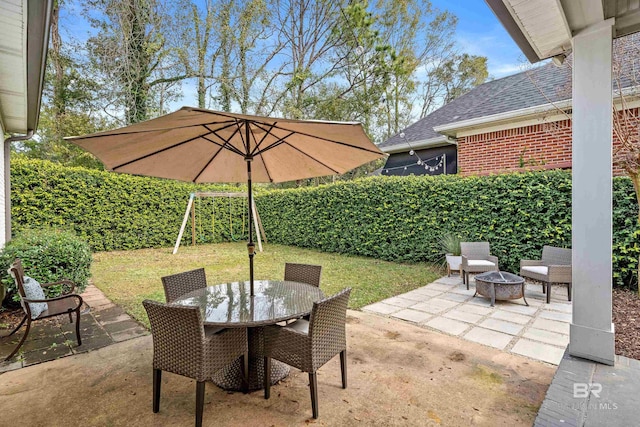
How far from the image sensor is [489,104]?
27.3ft

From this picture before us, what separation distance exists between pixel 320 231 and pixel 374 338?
6727 millimetres

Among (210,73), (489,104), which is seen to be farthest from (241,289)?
(210,73)

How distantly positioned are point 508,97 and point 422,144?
252cm

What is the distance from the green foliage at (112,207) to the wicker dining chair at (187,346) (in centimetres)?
791

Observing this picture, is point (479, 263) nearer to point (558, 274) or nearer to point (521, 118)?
point (558, 274)

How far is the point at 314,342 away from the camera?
7.33 ft

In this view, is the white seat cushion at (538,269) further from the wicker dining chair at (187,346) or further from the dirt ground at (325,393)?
the wicker dining chair at (187,346)

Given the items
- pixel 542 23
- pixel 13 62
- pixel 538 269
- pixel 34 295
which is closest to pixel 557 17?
pixel 542 23

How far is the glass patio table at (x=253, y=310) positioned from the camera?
90.7 inches

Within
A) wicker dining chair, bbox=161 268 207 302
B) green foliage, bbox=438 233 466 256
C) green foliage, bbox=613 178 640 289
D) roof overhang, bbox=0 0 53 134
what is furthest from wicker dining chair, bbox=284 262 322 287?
green foliage, bbox=613 178 640 289

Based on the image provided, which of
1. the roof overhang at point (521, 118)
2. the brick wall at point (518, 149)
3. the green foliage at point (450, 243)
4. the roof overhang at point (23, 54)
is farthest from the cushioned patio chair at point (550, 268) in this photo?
the roof overhang at point (23, 54)

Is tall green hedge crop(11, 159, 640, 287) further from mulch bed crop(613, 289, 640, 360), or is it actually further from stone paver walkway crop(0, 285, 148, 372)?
stone paver walkway crop(0, 285, 148, 372)

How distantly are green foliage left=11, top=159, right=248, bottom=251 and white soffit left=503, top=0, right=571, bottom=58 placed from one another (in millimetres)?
10213

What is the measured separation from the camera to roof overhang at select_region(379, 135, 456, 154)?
Result: 917 cm
